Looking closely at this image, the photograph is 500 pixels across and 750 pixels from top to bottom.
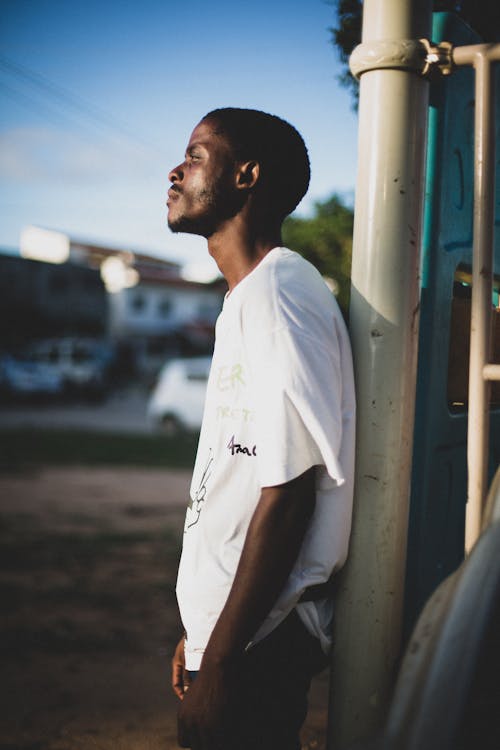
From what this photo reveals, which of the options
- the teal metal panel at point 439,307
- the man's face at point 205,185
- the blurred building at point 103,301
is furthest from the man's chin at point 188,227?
the blurred building at point 103,301

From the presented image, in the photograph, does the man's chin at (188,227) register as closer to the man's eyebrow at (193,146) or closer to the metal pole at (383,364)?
the man's eyebrow at (193,146)

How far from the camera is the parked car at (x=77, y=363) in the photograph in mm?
27828

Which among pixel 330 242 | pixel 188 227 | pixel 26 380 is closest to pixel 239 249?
pixel 188 227

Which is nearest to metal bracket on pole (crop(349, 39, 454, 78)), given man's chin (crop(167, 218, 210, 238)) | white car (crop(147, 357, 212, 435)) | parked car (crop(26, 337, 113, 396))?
man's chin (crop(167, 218, 210, 238))

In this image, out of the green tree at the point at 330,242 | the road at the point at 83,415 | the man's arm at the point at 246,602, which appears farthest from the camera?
the road at the point at 83,415

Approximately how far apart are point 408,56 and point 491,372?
2.25 feet

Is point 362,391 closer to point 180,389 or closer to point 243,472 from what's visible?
point 243,472

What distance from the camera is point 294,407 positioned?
1325 millimetres

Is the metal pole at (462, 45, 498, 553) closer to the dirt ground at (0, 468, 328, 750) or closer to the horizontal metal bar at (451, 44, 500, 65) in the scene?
the horizontal metal bar at (451, 44, 500, 65)

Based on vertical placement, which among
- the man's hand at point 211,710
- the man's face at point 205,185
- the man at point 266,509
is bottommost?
the man's hand at point 211,710

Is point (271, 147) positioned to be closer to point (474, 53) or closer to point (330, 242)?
point (474, 53)

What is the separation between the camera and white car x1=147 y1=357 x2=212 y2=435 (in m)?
16.7

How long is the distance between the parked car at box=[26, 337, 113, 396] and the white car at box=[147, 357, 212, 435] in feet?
35.3

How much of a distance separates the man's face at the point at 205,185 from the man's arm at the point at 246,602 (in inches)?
27.2
